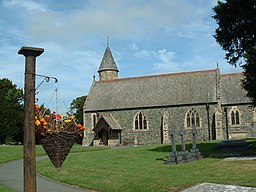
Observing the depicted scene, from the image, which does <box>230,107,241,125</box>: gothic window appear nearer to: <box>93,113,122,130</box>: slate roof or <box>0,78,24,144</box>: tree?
<box>93,113,122,130</box>: slate roof

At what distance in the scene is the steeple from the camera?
58.1 m

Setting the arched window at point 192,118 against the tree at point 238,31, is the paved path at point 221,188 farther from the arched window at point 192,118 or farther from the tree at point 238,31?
the arched window at point 192,118

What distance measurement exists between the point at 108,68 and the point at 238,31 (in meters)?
38.1

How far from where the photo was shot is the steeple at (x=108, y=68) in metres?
58.1

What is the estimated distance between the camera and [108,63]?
58438 mm

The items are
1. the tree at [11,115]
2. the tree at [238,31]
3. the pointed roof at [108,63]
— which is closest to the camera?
the tree at [238,31]

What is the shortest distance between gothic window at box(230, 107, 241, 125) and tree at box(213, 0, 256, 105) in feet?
70.5

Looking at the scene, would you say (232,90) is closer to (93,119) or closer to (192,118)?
(192,118)

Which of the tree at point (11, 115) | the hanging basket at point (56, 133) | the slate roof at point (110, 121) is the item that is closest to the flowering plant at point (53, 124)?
the hanging basket at point (56, 133)

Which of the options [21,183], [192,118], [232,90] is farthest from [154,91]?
[21,183]

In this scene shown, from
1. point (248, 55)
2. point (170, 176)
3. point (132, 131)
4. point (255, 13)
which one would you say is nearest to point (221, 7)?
point (255, 13)

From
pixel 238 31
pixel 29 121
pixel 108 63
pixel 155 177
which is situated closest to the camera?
pixel 29 121

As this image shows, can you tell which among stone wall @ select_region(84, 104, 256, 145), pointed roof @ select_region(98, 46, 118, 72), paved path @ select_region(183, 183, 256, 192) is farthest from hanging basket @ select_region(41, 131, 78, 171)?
pointed roof @ select_region(98, 46, 118, 72)

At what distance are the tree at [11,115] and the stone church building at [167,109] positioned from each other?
903 cm
